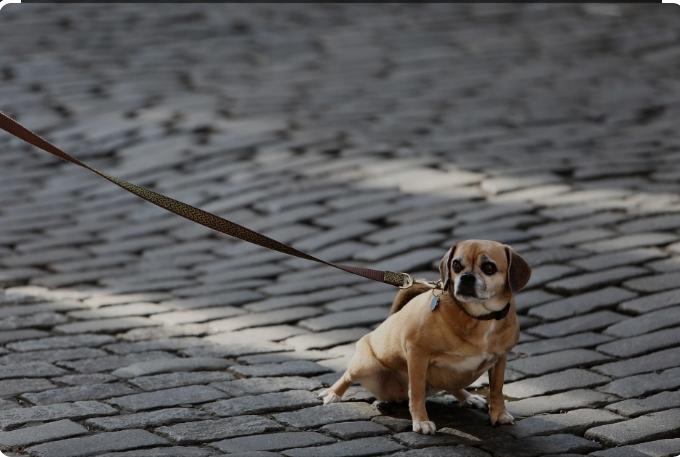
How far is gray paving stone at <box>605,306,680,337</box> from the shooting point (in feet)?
13.6

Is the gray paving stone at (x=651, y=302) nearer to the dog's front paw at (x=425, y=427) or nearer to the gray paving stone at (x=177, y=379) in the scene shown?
the dog's front paw at (x=425, y=427)

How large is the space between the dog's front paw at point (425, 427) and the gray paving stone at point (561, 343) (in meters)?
1.00

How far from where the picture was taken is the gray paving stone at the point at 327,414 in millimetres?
3344

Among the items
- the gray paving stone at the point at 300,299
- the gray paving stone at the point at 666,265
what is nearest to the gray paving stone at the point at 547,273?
the gray paving stone at the point at 666,265

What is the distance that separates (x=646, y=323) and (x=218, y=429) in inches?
82.3

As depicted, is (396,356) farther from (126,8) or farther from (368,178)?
(126,8)

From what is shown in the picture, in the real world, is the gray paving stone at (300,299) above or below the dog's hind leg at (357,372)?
below

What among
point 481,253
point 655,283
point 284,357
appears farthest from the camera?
point 655,283

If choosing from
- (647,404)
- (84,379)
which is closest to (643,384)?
(647,404)

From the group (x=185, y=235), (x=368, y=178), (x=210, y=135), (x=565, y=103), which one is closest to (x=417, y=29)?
(x=565, y=103)

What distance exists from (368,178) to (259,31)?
6081 mm

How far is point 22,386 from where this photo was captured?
3.64 metres

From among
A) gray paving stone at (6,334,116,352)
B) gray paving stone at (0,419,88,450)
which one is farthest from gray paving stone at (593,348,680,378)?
gray paving stone at (6,334,116,352)

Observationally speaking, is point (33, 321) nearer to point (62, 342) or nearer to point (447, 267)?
point (62, 342)
